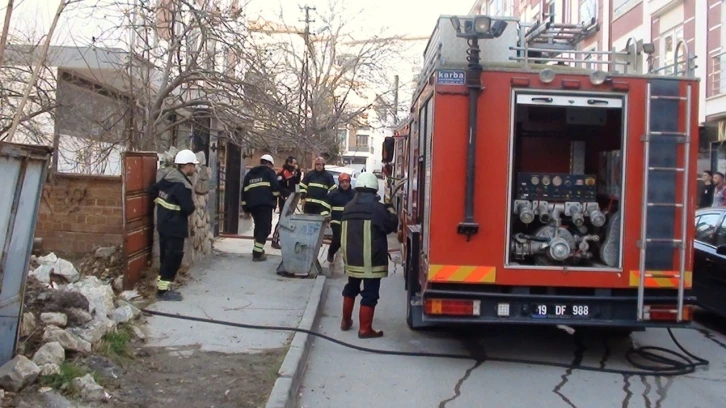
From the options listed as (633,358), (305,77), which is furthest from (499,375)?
(305,77)

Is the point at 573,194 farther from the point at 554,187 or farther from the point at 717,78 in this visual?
the point at 717,78

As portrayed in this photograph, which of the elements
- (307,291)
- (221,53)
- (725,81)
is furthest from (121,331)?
(725,81)

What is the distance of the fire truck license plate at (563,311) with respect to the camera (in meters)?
6.71

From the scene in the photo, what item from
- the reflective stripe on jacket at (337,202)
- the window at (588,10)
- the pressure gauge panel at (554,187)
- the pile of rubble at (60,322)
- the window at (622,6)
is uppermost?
the window at (588,10)

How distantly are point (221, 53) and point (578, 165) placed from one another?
5.49m

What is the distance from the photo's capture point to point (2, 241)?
4840mm

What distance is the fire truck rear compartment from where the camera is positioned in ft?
22.2

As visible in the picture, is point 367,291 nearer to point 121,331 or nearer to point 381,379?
point 381,379

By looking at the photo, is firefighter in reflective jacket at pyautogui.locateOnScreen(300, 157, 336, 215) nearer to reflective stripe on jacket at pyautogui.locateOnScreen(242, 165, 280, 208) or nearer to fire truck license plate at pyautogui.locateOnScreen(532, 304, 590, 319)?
reflective stripe on jacket at pyautogui.locateOnScreen(242, 165, 280, 208)

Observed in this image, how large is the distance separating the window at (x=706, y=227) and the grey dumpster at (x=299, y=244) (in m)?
4.96

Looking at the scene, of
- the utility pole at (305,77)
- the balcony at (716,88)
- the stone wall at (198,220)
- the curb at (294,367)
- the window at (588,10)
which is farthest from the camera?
the window at (588,10)

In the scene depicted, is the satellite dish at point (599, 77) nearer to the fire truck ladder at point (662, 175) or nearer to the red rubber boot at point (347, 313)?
the fire truck ladder at point (662, 175)

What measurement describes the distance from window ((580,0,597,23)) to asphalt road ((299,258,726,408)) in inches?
822

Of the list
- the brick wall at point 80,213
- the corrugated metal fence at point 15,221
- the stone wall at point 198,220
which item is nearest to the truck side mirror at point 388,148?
the stone wall at point 198,220
